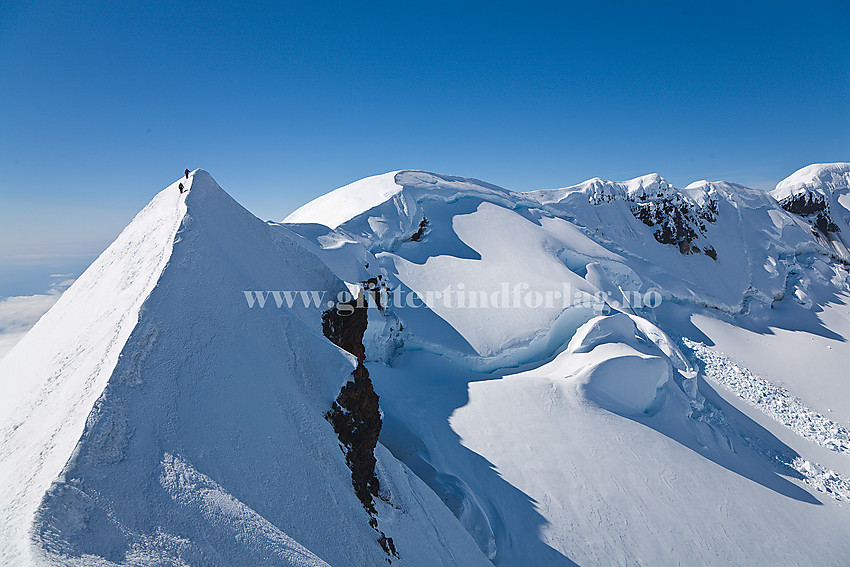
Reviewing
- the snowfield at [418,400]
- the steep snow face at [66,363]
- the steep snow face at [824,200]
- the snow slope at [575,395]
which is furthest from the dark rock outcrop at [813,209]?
the steep snow face at [66,363]

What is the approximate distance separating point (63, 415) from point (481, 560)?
616 centimetres

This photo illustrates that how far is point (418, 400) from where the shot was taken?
421 inches

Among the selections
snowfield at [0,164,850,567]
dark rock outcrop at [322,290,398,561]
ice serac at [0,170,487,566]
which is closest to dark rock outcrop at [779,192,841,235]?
snowfield at [0,164,850,567]

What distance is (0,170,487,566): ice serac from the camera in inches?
101

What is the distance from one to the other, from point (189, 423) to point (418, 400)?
7.87 m

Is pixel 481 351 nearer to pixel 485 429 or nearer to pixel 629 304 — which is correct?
pixel 485 429

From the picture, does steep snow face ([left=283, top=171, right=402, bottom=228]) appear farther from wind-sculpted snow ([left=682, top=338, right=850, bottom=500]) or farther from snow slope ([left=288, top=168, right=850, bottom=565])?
wind-sculpted snow ([left=682, top=338, right=850, bottom=500])

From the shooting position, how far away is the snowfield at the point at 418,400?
2986 mm

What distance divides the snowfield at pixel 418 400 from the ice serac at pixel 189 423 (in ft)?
0.07

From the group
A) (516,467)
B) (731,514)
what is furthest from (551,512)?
(731,514)

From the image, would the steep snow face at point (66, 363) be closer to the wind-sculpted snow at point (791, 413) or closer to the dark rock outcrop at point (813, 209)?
the wind-sculpted snow at point (791, 413)

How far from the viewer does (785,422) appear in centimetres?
1384

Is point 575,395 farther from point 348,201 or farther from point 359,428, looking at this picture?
point 348,201

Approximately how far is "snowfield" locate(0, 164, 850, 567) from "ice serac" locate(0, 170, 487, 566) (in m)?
0.02
